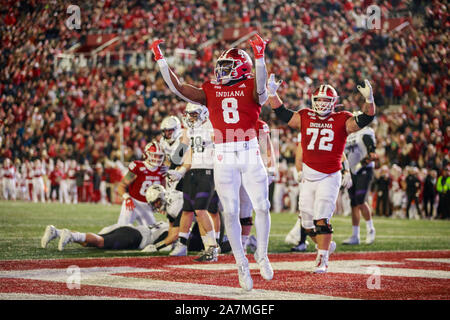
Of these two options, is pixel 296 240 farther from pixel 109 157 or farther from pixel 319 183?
pixel 109 157

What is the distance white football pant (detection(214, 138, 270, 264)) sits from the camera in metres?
5.62

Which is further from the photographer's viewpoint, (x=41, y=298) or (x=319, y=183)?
(x=319, y=183)

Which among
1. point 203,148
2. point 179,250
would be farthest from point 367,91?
point 179,250

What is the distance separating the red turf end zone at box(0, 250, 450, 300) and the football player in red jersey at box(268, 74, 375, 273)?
535 mm

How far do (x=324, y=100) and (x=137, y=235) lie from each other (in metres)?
3.01

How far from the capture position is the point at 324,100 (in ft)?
22.3

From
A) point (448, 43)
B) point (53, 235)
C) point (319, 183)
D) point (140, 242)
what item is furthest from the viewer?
point (448, 43)

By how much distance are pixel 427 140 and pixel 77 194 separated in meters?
11.2

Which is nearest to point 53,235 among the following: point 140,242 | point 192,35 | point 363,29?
point 140,242

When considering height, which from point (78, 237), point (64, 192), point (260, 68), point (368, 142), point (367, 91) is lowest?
point (64, 192)

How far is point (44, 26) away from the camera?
26.3m

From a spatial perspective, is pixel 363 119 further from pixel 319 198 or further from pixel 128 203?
pixel 128 203

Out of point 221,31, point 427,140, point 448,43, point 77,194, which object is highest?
point 221,31

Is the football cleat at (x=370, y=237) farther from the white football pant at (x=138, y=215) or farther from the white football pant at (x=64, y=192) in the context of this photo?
the white football pant at (x=64, y=192)
